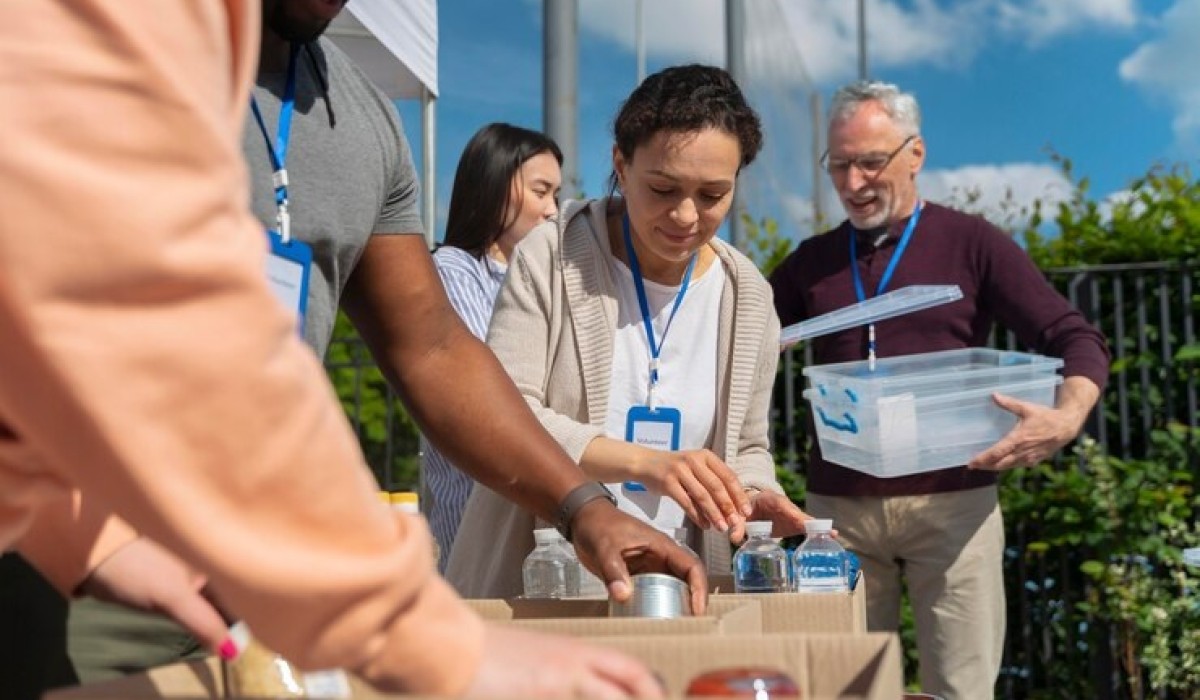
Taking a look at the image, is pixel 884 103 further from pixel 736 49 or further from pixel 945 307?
pixel 736 49

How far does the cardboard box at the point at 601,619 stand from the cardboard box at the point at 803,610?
0.07 ft

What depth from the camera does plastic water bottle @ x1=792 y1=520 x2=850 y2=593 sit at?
1907 mm

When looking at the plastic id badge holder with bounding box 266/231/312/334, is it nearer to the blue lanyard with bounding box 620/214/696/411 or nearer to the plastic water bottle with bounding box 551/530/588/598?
the plastic water bottle with bounding box 551/530/588/598

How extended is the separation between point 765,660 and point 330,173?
102cm

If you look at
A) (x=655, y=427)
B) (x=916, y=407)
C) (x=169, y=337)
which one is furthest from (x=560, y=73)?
(x=169, y=337)

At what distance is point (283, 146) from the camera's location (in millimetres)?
1814

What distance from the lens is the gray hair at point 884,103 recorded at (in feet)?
13.7

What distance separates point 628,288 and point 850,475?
4.48 ft

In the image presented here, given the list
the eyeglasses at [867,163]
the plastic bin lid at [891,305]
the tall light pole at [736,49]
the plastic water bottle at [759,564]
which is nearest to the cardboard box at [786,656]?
the plastic water bottle at [759,564]

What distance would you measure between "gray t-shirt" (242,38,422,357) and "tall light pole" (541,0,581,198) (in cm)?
281

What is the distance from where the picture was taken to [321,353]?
75.1 inches

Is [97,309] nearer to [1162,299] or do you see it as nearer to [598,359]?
[598,359]

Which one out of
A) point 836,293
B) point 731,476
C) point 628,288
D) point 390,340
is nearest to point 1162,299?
point 836,293

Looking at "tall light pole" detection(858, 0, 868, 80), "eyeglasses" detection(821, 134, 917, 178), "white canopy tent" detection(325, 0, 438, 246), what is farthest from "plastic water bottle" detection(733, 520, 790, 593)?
"tall light pole" detection(858, 0, 868, 80)
